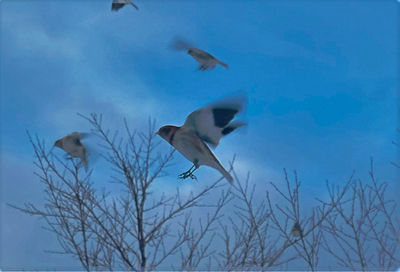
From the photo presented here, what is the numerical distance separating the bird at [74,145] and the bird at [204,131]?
142cm

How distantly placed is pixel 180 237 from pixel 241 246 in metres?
0.80

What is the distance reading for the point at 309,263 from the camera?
460 cm

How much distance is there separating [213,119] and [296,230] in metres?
2.23

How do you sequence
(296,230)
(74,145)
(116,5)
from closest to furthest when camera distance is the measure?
1. (74,145)
2. (296,230)
3. (116,5)

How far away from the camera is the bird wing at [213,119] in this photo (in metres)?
2.92

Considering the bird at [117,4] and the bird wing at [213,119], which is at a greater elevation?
the bird at [117,4]

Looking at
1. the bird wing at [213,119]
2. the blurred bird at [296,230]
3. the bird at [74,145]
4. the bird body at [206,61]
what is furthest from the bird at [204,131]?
the blurred bird at [296,230]

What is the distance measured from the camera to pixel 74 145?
441 cm

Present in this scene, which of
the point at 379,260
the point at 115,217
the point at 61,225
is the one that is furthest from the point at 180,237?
the point at 379,260

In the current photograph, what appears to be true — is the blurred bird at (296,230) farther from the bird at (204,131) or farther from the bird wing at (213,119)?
the bird wing at (213,119)

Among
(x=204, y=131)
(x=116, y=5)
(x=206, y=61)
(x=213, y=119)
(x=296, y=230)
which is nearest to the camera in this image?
(x=213, y=119)

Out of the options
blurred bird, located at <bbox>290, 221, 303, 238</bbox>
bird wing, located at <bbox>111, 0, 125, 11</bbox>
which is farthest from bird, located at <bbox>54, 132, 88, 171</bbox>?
blurred bird, located at <bbox>290, 221, 303, 238</bbox>

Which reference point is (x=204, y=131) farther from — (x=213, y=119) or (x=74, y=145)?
(x=74, y=145)

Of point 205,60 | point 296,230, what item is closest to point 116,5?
point 205,60
